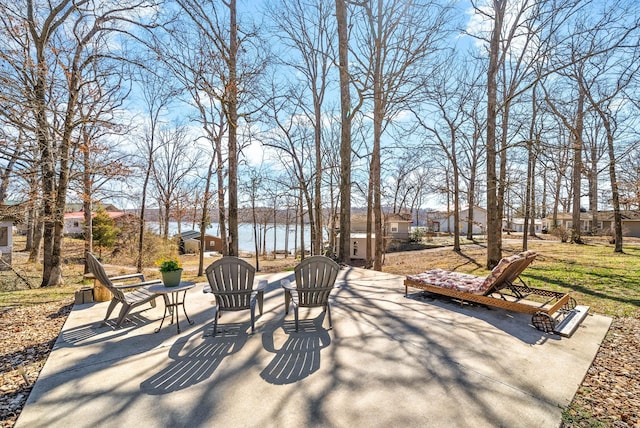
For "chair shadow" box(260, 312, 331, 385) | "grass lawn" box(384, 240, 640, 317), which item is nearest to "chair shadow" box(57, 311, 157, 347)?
"chair shadow" box(260, 312, 331, 385)

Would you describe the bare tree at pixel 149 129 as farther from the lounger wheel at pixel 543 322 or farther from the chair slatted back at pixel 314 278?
the lounger wheel at pixel 543 322

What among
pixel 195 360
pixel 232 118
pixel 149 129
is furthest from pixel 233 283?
pixel 149 129

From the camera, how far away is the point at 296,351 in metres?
3.19

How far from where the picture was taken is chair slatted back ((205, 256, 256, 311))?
367 centimetres

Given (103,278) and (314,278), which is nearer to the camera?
(314,278)

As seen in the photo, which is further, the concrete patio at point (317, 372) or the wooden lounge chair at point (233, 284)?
the wooden lounge chair at point (233, 284)

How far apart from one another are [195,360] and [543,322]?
4119 mm

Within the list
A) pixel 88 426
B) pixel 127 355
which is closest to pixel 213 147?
pixel 127 355

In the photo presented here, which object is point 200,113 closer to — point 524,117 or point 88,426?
point 88,426

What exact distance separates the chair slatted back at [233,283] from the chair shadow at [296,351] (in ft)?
1.78

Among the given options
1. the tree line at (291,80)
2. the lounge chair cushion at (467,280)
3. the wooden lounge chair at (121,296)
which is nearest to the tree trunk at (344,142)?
the tree line at (291,80)

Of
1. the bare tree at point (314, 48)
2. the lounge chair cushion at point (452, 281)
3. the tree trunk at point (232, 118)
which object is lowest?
the lounge chair cushion at point (452, 281)

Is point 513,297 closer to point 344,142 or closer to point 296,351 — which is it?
point 296,351

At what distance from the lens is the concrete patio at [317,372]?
6.99 feet
